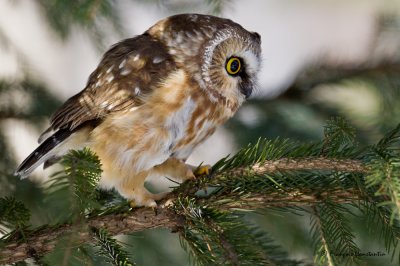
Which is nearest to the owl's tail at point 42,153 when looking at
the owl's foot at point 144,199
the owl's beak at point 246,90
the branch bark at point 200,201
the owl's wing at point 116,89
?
the owl's wing at point 116,89

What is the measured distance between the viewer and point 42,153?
2.13m

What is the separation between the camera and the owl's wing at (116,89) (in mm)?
2217

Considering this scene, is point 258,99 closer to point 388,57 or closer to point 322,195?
point 388,57

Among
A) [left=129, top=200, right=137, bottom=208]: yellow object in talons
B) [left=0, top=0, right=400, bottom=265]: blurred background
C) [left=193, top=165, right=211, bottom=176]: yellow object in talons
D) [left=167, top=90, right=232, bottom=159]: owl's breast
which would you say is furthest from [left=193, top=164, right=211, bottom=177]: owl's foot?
[left=0, top=0, right=400, bottom=265]: blurred background

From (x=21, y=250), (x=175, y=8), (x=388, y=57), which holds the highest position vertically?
(x=175, y=8)

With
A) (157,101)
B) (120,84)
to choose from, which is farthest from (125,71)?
(157,101)

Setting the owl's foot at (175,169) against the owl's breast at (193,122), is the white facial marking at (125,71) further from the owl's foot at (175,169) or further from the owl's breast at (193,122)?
the owl's foot at (175,169)

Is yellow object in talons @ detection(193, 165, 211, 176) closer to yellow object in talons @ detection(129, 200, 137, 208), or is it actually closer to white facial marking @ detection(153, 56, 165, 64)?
yellow object in talons @ detection(129, 200, 137, 208)

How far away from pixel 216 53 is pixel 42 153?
0.75 meters

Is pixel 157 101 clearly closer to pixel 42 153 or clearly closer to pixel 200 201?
pixel 42 153

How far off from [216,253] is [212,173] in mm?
264

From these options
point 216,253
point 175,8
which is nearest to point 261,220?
point 175,8

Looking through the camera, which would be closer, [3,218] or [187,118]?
[3,218]

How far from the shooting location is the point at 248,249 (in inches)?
63.7
